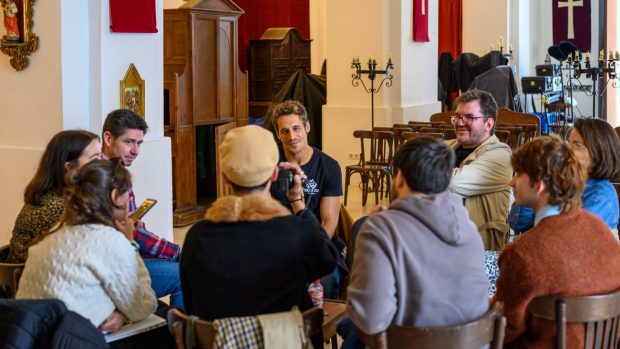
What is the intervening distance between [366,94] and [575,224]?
7.93 meters

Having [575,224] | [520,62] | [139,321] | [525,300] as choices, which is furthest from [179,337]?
[520,62]

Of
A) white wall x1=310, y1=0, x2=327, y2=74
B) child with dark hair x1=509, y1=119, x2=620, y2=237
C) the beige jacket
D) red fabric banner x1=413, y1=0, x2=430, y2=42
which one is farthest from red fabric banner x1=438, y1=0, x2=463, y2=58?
child with dark hair x1=509, y1=119, x2=620, y2=237

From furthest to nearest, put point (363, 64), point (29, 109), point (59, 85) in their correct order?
point (363, 64) → point (29, 109) → point (59, 85)

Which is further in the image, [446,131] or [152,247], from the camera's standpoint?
[446,131]

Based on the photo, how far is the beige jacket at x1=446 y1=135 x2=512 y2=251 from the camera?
4.22m

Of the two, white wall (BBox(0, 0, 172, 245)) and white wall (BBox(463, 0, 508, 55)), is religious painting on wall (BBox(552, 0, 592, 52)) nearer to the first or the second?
white wall (BBox(463, 0, 508, 55))

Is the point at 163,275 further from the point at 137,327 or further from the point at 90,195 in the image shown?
the point at 90,195

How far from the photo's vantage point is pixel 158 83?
606cm

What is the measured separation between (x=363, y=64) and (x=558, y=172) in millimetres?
7819

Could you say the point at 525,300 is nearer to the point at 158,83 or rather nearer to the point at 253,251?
the point at 253,251

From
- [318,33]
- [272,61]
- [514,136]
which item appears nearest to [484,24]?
[318,33]

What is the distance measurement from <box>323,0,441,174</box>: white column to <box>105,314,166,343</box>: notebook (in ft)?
24.5

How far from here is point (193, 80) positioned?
8.05 m

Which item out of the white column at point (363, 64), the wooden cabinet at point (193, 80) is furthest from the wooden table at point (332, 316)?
the white column at point (363, 64)
